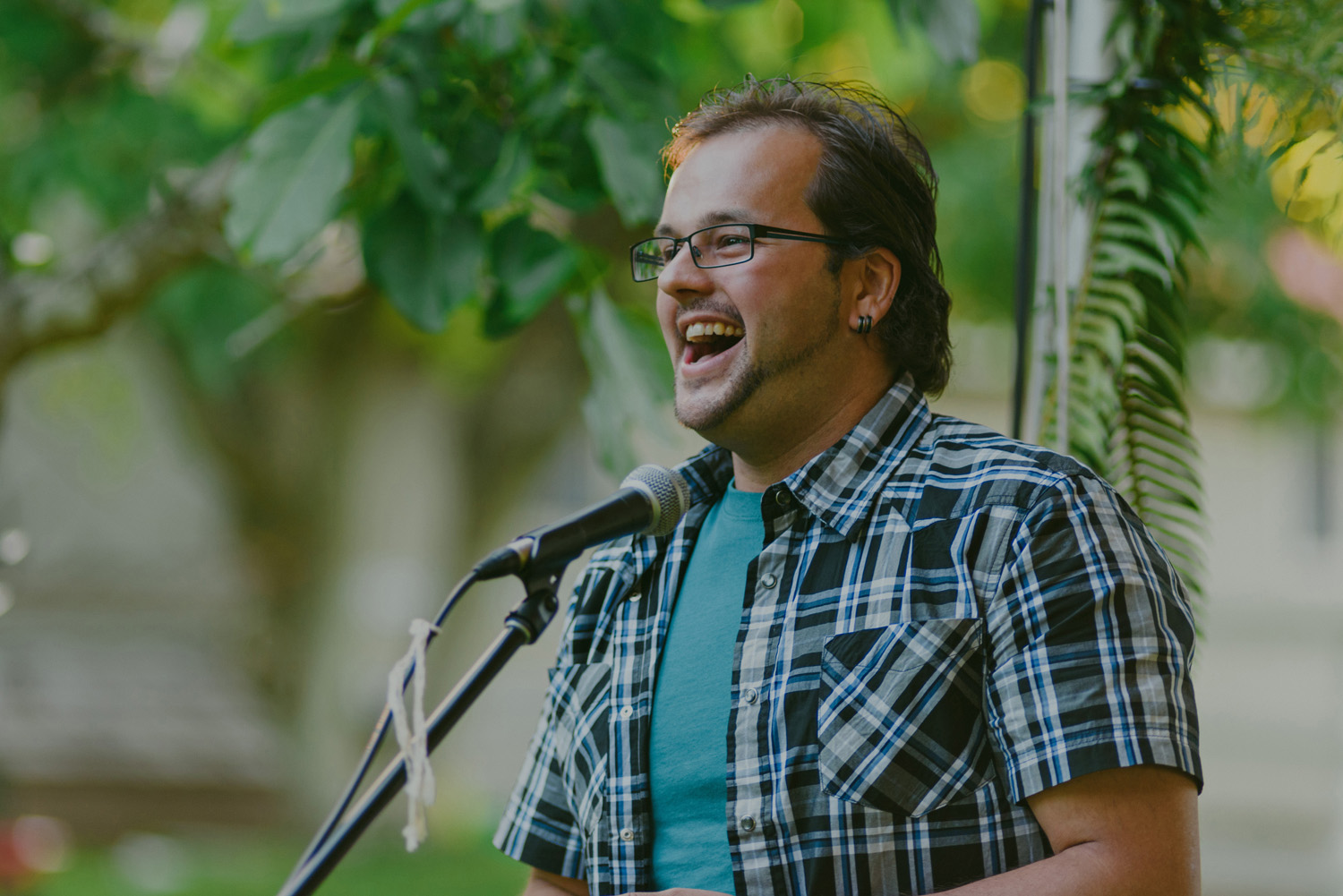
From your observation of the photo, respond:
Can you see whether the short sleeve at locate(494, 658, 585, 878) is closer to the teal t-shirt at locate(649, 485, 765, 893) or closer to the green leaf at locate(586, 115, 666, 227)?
the teal t-shirt at locate(649, 485, 765, 893)

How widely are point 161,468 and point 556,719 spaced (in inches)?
453

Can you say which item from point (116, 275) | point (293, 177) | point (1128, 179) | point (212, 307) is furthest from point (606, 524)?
point (212, 307)

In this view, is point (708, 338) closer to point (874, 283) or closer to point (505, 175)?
point (874, 283)

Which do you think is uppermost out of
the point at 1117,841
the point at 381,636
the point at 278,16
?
the point at 381,636

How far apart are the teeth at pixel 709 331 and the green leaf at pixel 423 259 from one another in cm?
42

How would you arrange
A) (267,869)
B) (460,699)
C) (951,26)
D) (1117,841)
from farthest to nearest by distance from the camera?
(267,869) < (951,26) < (460,699) < (1117,841)

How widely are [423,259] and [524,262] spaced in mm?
150

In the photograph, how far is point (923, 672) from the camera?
4.16 feet

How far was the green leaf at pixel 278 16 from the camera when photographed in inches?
68.5

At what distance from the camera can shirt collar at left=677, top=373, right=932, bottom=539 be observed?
1.43 metres

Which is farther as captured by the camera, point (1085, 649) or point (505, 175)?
→ point (505, 175)

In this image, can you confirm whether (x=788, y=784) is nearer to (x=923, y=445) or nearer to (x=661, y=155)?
(x=923, y=445)

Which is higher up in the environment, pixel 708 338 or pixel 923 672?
pixel 708 338

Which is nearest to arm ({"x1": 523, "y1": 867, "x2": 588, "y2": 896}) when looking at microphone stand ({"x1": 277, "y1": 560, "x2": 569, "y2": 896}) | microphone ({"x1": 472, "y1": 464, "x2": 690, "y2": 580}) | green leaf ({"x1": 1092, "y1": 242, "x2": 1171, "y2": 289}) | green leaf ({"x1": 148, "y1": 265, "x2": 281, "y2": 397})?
microphone stand ({"x1": 277, "y1": 560, "x2": 569, "y2": 896})
